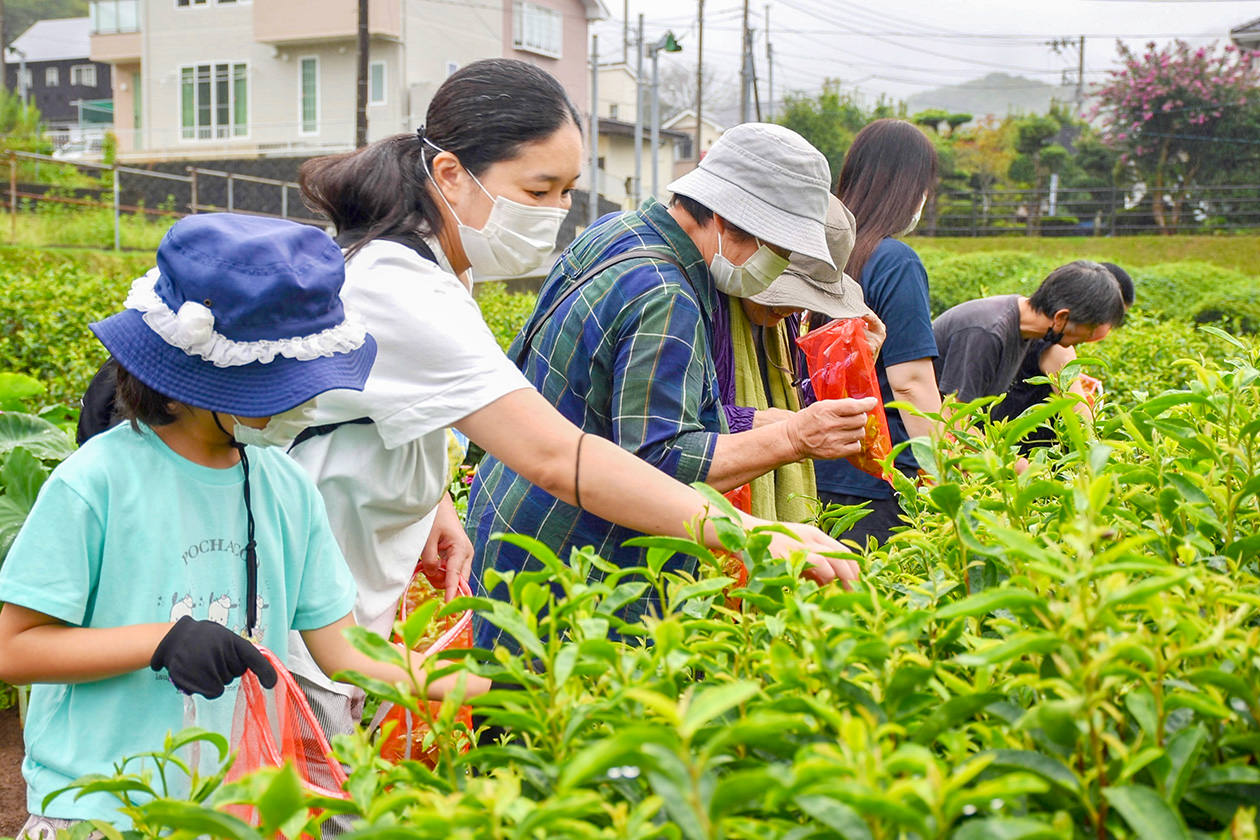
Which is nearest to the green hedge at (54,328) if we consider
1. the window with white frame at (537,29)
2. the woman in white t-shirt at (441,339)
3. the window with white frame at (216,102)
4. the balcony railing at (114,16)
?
the woman in white t-shirt at (441,339)

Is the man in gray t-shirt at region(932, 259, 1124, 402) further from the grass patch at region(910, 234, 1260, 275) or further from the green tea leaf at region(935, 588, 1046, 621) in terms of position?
the grass patch at region(910, 234, 1260, 275)

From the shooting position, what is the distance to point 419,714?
1.05m

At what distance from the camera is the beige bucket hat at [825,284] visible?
8.84ft

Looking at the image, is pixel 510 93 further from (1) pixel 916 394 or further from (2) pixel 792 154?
(1) pixel 916 394

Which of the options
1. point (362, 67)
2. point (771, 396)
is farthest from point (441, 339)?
point (362, 67)

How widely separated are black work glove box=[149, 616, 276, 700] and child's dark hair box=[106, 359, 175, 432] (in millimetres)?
323

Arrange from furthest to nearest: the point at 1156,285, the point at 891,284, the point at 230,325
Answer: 1. the point at 1156,285
2. the point at 891,284
3. the point at 230,325

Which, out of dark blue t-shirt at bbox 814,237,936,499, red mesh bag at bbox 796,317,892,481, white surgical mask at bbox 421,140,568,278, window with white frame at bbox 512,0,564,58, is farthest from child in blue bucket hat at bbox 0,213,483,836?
window with white frame at bbox 512,0,564,58

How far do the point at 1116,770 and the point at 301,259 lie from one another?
4.18 ft

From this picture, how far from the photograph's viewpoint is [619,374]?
218 centimetres

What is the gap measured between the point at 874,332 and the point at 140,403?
6.60 ft

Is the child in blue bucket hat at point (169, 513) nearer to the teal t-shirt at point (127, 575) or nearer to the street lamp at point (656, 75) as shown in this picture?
the teal t-shirt at point (127, 575)

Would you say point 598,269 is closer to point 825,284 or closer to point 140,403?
point 825,284

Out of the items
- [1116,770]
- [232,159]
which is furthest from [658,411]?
[232,159]
